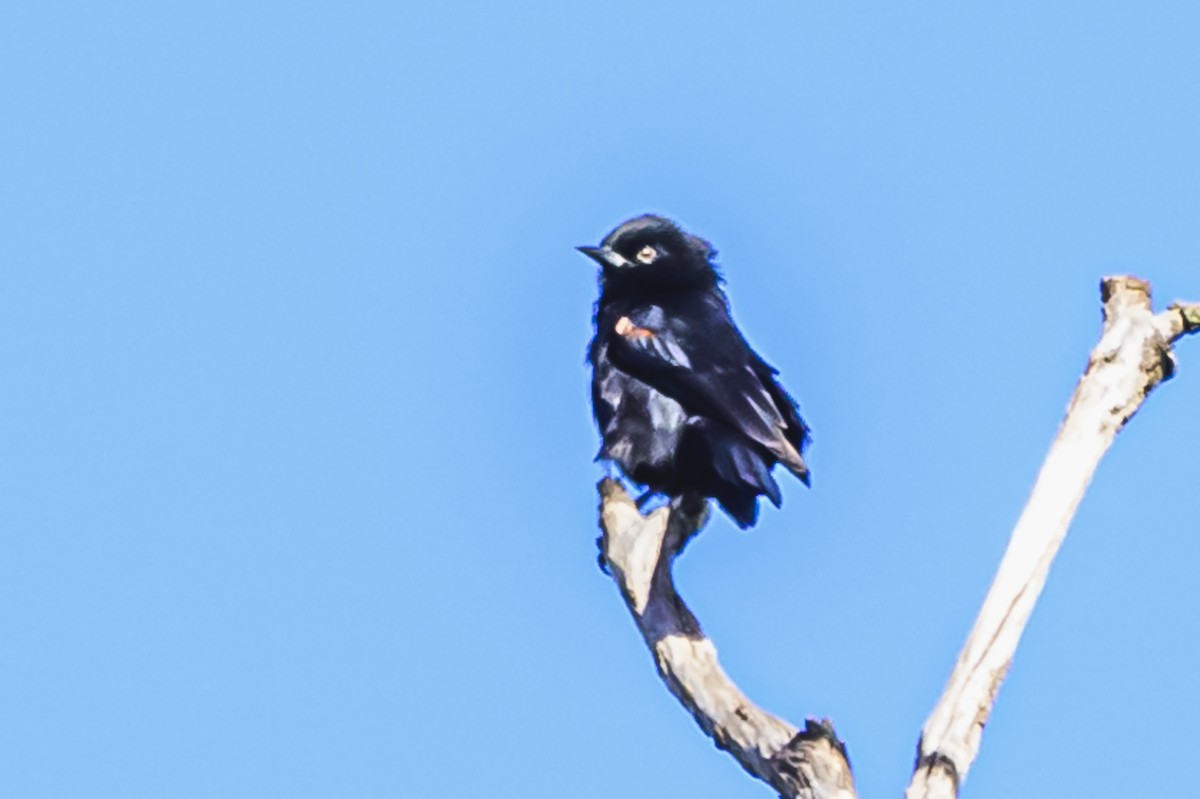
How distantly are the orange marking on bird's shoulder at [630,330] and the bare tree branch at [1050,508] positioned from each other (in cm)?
267

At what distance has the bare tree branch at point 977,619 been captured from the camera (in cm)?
533

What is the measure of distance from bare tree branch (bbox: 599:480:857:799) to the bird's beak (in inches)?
69.0

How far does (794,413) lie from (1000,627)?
2774mm

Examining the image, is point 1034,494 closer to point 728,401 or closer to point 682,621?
Result: point 682,621

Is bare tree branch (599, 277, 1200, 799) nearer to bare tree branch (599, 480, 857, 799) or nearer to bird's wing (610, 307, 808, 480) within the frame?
bare tree branch (599, 480, 857, 799)

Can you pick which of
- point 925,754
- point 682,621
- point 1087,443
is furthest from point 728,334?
point 925,754

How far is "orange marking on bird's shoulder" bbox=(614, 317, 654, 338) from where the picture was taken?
8672 mm

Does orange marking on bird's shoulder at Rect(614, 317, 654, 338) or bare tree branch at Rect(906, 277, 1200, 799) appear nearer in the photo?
bare tree branch at Rect(906, 277, 1200, 799)

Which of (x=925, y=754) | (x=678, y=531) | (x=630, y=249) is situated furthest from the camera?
(x=630, y=249)

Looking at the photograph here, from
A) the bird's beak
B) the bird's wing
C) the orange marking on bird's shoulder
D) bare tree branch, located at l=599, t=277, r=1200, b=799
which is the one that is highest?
the bird's beak

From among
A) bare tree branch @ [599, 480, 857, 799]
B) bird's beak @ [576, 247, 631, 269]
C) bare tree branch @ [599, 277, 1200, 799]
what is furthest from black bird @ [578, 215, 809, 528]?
bare tree branch @ [599, 277, 1200, 799]

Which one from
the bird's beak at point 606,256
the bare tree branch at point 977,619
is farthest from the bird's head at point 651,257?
the bare tree branch at point 977,619

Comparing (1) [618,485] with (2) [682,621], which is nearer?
(2) [682,621]

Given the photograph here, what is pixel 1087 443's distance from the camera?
582 cm
